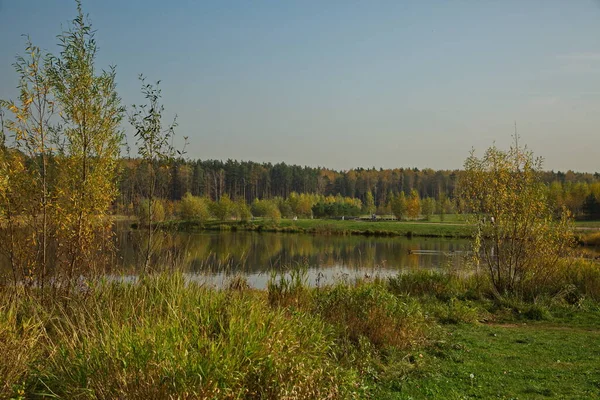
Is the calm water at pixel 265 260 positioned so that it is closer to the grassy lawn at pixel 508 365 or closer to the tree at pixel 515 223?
the tree at pixel 515 223

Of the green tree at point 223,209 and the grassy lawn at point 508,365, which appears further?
the green tree at point 223,209

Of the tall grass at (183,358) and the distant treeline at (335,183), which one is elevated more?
the distant treeline at (335,183)

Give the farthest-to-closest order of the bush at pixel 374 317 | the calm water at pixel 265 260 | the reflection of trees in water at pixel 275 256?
the reflection of trees in water at pixel 275 256 < the calm water at pixel 265 260 < the bush at pixel 374 317

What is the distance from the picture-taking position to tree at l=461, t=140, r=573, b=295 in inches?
515

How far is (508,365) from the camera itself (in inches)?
288

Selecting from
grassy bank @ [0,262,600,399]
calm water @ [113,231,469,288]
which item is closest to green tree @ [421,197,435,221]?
calm water @ [113,231,469,288]

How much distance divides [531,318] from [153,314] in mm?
9134

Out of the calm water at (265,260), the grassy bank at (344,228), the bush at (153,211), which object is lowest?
the grassy bank at (344,228)

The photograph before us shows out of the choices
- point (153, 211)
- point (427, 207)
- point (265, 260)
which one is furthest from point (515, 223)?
point (427, 207)

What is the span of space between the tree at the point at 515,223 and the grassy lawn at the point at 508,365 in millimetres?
3095

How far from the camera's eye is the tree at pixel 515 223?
13.1 meters

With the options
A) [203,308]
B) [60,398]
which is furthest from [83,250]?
[60,398]

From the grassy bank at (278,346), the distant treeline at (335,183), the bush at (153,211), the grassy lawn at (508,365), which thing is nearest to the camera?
the grassy bank at (278,346)

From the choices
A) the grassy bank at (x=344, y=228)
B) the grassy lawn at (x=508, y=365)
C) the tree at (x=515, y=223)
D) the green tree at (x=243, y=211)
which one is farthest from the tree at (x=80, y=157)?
the green tree at (x=243, y=211)
